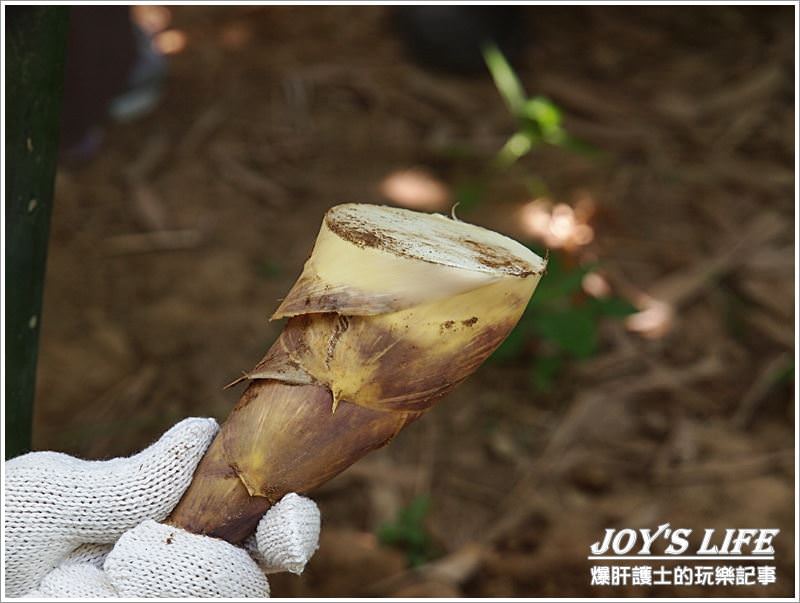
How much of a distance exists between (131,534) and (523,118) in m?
1.71

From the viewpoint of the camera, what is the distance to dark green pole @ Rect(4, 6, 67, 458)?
108cm

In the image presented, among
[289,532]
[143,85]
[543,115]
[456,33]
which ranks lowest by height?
[289,532]

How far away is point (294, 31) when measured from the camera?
3189 millimetres

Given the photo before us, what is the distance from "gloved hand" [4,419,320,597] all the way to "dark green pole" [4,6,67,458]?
0.17 m

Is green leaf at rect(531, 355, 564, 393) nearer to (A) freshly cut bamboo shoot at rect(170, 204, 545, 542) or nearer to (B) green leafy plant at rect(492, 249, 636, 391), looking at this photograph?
(B) green leafy plant at rect(492, 249, 636, 391)

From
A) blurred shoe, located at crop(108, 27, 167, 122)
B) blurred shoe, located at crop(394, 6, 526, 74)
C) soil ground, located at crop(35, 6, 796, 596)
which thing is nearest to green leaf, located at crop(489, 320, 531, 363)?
soil ground, located at crop(35, 6, 796, 596)

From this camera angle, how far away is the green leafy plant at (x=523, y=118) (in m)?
2.37

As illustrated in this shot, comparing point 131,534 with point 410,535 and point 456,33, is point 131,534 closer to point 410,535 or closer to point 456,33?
point 410,535

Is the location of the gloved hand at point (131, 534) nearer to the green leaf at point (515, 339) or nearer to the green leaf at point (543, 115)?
the green leaf at point (515, 339)

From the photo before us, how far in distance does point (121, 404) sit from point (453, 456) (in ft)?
2.43

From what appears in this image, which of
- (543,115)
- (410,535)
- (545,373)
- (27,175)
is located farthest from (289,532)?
(543,115)

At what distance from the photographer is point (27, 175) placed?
3.60ft

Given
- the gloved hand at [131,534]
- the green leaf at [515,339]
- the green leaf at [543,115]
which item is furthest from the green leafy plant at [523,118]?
the gloved hand at [131,534]

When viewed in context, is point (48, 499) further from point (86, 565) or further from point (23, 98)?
point (23, 98)
